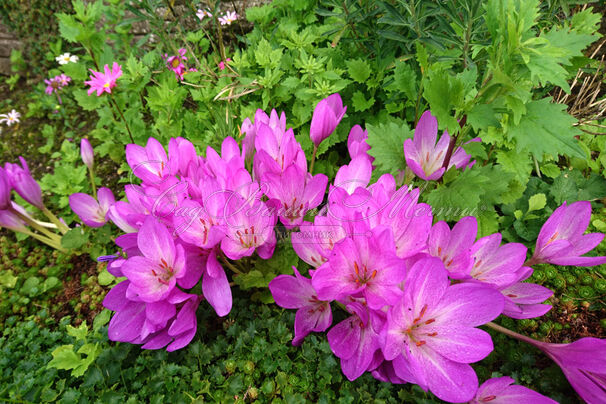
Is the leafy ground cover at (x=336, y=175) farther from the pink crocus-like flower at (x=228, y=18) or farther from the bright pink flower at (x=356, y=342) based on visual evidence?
the pink crocus-like flower at (x=228, y=18)

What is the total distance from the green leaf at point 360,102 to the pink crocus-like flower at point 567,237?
1.01 metres

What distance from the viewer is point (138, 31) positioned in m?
3.99

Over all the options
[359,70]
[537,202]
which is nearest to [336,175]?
[359,70]

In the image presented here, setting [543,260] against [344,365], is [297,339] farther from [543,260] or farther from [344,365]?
[543,260]

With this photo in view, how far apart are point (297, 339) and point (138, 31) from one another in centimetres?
401

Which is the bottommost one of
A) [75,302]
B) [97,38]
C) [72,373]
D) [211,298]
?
[75,302]

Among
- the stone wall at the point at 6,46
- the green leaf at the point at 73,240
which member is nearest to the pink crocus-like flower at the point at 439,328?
the green leaf at the point at 73,240

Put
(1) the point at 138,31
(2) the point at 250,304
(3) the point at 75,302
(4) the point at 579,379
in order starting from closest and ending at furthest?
(4) the point at 579,379
(2) the point at 250,304
(3) the point at 75,302
(1) the point at 138,31

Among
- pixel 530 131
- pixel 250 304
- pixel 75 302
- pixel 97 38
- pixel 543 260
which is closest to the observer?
pixel 530 131

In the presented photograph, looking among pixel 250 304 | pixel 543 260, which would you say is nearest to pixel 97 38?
pixel 250 304

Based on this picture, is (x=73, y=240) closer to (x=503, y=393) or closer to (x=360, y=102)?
(x=360, y=102)

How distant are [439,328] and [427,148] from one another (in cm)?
65

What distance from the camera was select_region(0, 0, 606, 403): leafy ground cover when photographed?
3.83 feet

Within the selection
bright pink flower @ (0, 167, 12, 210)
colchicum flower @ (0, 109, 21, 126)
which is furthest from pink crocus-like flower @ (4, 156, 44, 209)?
colchicum flower @ (0, 109, 21, 126)
